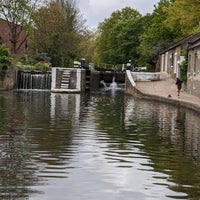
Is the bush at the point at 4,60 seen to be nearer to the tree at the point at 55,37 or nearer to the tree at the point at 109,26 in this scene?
the tree at the point at 55,37

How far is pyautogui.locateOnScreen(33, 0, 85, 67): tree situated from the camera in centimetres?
6731

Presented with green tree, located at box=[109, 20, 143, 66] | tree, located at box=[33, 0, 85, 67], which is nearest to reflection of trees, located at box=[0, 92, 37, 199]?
tree, located at box=[33, 0, 85, 67]

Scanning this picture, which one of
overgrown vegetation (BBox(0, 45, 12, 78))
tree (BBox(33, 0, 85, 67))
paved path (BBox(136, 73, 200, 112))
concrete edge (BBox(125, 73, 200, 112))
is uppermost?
tree (BBox(33, 0, 85, 67))

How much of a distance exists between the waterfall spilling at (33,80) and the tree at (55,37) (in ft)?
51.4

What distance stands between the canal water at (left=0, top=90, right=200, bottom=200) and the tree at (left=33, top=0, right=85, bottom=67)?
47775 millimetres

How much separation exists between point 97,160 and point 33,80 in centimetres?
4058

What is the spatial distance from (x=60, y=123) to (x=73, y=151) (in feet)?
21.6

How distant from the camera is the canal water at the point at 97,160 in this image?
8.66 metres

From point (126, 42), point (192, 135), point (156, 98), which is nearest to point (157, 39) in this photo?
point (126, 42)

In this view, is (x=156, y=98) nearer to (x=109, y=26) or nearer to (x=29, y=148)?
(x=29, y=148)

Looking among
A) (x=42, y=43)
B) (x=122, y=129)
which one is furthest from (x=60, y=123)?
(x=42, y=43)

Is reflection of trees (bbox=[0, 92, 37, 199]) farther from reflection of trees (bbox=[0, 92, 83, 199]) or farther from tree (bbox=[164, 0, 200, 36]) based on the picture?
tree (bbox=[164, 0, 200, 36])

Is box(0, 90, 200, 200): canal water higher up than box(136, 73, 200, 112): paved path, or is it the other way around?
box(136, 73, 200, 112): paved path

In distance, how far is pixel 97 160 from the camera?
11.4m
